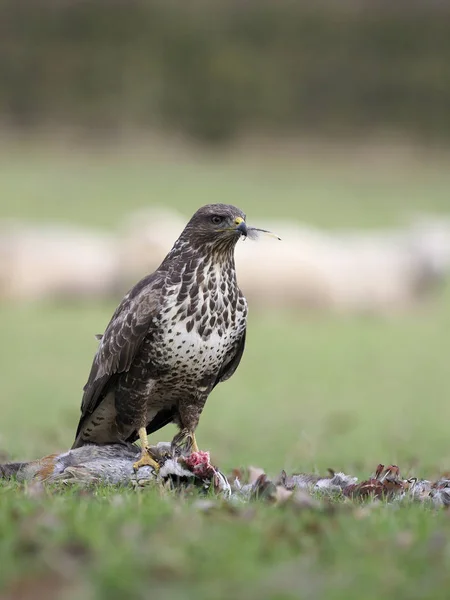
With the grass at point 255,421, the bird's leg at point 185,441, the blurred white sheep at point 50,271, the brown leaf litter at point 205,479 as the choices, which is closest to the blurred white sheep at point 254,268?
the blurred white sheep at point 50,271

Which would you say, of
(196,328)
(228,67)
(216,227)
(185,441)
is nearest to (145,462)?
(185,441)

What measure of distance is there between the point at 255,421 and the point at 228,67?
2775cm

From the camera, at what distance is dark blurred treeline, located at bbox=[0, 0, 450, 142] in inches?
1313

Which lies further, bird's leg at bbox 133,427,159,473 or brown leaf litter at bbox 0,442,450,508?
bird's leg at bbox 133,427,159,473

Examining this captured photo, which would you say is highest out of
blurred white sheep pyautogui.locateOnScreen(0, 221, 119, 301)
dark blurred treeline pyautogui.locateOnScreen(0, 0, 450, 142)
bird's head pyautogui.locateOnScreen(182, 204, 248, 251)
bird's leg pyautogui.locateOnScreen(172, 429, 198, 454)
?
dark blurred treeline pyautogui.locateOnScreen(0, 0, 450, 142)

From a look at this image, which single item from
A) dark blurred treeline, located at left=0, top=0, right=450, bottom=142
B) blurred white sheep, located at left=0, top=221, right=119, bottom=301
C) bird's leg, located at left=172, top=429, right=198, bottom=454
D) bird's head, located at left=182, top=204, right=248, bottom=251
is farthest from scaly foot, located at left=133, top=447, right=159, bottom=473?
dark blurred treeline, located at left=0, top=0, right=450, bottom=142

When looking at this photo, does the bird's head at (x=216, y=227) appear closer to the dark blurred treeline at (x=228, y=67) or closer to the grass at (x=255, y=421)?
the grass at (x=255, y=421)

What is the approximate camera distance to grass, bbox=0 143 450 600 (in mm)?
3119

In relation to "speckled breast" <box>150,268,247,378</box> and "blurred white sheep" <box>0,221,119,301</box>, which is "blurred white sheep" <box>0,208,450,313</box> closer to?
"blurred white sheep" <box>0,221,119,301</box>

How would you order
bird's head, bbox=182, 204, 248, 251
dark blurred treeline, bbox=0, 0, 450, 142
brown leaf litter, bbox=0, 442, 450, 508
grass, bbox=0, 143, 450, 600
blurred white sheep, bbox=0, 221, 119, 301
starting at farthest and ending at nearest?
dark blurred treeline, bbox=0, 0, 450, 142
blurred white sheep, bbox=0, 221, 119, 301
bird's head, bbox=182, 204, 248, 251
brown leaf litter, bbox=0, 442, 450, 508
grass, bbox=0, 143, 450, 600

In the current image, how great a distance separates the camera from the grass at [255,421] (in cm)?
312

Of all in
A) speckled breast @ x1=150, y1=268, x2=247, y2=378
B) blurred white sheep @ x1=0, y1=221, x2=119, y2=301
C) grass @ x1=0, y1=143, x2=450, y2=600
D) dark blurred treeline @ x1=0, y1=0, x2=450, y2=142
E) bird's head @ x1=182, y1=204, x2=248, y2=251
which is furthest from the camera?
dark blurred treeline @ x1=0, y1=0, x2=450, y2=142

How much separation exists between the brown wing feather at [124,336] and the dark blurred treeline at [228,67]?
88.7 ft

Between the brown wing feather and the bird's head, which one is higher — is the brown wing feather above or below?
below
